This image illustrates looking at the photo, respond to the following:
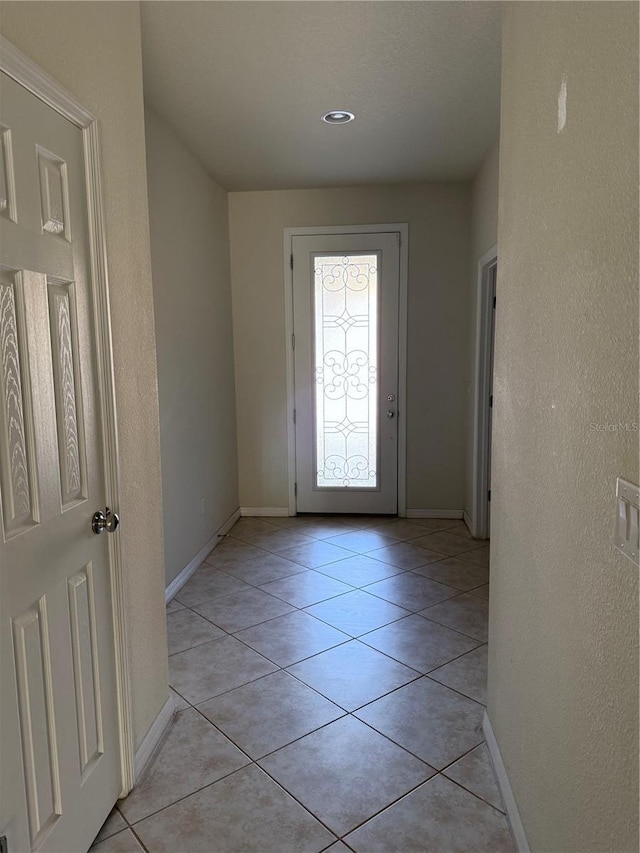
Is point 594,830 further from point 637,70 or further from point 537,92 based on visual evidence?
point 537,92

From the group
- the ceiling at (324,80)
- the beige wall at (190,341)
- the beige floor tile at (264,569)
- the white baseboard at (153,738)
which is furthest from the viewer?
the beige floor tile at (264,569)

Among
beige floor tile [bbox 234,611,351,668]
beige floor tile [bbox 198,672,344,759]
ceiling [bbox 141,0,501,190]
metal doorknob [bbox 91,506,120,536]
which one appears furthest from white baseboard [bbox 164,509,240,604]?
ceiling [bbox 141,0,501,190]

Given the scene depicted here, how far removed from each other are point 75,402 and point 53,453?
17 cm

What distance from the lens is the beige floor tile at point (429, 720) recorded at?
2.02 metres

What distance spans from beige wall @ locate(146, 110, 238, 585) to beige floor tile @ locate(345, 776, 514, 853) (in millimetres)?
1925

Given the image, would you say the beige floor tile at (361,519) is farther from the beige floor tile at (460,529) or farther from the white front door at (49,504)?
the white front door at (49,504)

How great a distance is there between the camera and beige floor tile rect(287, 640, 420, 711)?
2.35m

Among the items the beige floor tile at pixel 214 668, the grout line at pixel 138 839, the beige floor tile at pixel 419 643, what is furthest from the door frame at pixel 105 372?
the beige floor tile at pixel 419 643

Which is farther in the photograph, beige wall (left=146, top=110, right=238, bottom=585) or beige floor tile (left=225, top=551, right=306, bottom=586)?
beige floor tile (left=225, top=551, right=306, bottom=586)

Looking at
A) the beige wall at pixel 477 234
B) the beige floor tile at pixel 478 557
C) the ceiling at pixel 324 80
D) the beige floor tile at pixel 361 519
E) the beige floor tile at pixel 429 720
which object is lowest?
the beige floor tile at pixel 429 720

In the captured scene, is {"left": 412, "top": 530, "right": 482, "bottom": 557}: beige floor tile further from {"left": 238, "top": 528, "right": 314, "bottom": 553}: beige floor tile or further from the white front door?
the white front door

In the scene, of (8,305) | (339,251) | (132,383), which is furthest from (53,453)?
(339,251)

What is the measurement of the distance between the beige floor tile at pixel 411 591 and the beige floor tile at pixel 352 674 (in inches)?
23.0

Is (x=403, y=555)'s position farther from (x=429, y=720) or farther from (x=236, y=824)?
(x=236, y=824)
